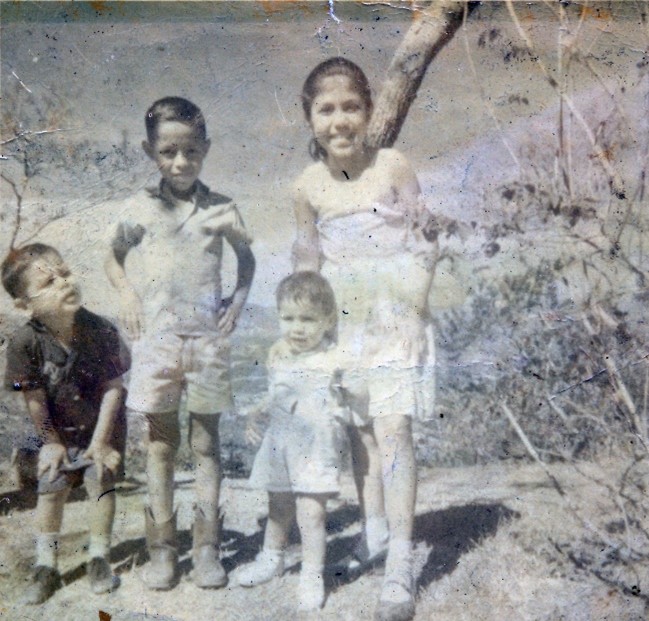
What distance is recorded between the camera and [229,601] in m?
2.87

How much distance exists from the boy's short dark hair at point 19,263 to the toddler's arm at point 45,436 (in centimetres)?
36

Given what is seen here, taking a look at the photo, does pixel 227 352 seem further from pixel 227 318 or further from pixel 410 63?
pixel 410 63

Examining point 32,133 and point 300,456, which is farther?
point 32,133

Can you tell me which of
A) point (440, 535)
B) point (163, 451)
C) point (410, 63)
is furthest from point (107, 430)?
point (410, 63)

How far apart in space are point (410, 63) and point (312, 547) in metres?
1.70

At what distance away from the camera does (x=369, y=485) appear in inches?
113

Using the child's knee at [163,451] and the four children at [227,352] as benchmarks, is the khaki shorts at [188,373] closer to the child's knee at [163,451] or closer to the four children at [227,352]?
the four children at [227,352]

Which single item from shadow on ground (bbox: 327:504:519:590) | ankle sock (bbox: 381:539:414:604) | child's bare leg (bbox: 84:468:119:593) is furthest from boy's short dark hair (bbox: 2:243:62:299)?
ankle sock (bbox: 381:539:414:604)

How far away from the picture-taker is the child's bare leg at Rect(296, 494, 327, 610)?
283cm

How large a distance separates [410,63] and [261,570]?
1827mm

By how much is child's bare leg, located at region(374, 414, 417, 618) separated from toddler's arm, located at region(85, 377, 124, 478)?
900 mm

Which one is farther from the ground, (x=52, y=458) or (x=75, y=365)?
(x=75, y=365)

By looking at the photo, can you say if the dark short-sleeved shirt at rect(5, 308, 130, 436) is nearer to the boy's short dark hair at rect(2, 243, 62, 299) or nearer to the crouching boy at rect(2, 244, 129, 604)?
the crouching boy at rect(2, 244, 129, 604)

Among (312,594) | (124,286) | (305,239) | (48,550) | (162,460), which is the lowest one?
(312,594)
